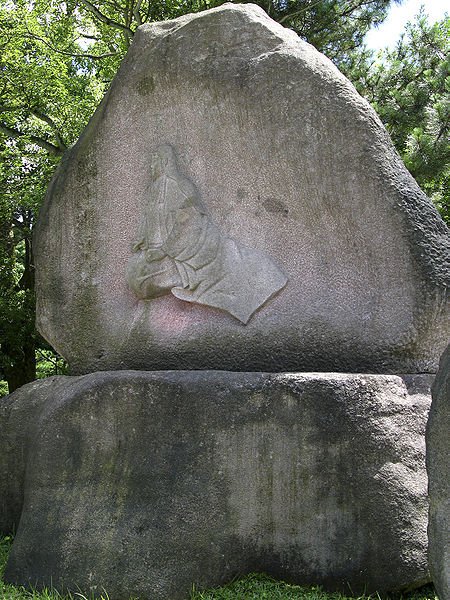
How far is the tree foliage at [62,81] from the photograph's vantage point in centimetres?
1016

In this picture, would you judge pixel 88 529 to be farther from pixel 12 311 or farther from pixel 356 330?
pixel 12 311

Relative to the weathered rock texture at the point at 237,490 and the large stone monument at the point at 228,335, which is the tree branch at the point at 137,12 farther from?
the weathered rock texture at the point at 237,490

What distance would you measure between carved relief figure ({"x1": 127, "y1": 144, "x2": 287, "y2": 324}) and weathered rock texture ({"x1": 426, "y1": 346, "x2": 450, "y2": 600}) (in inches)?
71.2

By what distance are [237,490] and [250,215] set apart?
1.48 metres

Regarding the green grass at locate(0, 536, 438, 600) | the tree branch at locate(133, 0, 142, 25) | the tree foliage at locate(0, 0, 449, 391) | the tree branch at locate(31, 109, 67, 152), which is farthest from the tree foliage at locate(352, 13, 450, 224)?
the green grass at locate(0, 536, 438, 600)

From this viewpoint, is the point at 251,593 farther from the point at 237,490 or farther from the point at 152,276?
the point at 152,276

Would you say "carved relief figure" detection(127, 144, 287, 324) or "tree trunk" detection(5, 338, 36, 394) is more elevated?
"carved relief figure" detection(127, 144, 287, 324)

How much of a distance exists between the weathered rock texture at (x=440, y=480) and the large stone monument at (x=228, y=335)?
1.19m

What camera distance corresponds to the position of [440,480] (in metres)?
2.23

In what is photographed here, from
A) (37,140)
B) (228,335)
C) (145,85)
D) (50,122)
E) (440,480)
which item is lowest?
(440,480)

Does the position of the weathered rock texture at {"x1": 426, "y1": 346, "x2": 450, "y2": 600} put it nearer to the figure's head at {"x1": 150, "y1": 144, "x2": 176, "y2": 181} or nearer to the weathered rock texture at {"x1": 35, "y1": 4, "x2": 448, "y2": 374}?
the weathered rock texture at {"x1": 35, "y1": 4, "x2": 448, "y2": 374}

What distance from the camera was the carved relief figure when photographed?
405 centimetres

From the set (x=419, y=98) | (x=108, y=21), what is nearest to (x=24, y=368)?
(x=108, y=21)

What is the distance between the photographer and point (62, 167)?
4.75m
